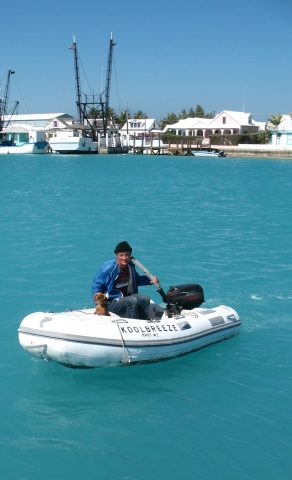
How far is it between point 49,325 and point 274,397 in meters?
3.03

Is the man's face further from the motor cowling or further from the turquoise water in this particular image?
the turquoise water

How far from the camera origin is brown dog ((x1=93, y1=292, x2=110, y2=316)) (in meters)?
7.44

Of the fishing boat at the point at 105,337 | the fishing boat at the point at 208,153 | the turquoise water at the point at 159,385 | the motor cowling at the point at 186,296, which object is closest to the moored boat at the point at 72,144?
the fishing boat at the point at 208,153

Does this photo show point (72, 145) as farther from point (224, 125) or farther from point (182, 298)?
point (182, 298)

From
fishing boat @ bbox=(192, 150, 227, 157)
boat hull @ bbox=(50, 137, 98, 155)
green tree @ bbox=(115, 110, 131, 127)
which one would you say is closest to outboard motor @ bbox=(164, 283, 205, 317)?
fishing boat @ bbox=(192, 150, 227, 157)

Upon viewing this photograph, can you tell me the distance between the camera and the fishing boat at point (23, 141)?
276ft

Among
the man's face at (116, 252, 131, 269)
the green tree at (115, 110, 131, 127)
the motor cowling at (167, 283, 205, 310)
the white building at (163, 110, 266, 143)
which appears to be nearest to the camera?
the man's face at (116, 252, 131, 269)

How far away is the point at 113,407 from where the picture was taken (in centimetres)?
670

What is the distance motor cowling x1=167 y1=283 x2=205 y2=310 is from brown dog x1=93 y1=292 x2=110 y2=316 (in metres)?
1.34

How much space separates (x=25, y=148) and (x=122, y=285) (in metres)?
80.5

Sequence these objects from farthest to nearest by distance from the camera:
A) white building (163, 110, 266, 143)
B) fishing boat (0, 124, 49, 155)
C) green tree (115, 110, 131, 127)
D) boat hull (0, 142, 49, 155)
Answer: green tree (115, 110, 131, 127)
white building (163, 110, 266, 143)
fishing boat (0, 124, 49, 155)
boat hull (0, 142, 49, 155)

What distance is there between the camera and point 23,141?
9119 centimetres

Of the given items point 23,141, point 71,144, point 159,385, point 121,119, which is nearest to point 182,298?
point 159,385

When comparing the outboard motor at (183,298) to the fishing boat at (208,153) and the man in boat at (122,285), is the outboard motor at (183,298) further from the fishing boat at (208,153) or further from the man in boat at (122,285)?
the fishing boat at (208,153)
